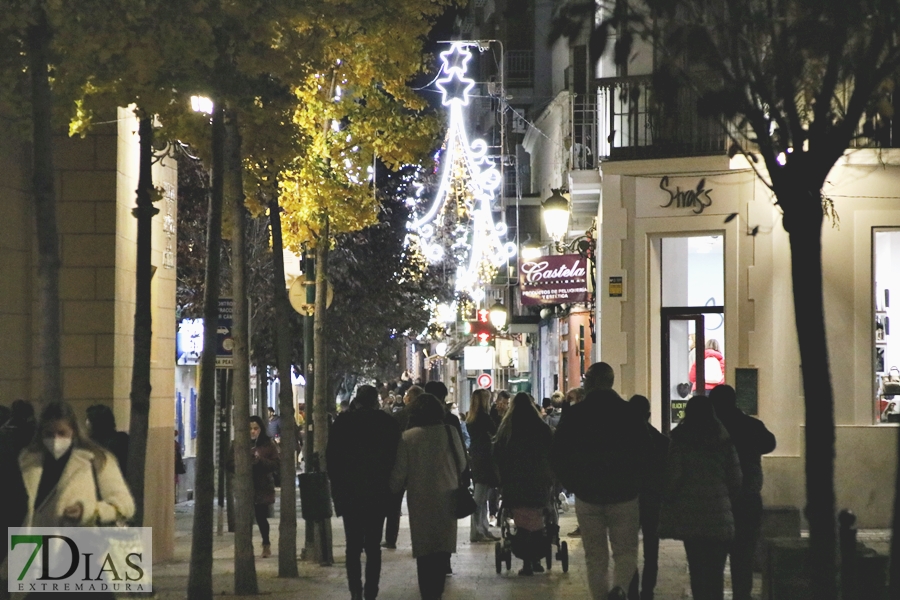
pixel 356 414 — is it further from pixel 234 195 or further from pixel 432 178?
pixel 432 178

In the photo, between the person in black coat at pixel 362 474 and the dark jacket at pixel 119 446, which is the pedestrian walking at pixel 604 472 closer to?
the person in black coat at pixel 362 474

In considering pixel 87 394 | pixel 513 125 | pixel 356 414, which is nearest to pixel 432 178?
pixel 513 125

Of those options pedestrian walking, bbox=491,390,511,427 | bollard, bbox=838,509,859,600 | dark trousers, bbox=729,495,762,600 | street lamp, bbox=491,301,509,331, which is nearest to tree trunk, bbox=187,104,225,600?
dark trousers, bbox=729,495,762,600

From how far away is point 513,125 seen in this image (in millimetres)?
46656

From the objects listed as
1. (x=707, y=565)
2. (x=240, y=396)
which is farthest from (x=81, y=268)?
(x=707, y=565)

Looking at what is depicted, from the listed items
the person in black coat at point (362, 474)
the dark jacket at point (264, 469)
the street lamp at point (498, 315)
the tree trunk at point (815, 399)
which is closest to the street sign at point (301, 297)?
the dark jacket at point (264, 469)

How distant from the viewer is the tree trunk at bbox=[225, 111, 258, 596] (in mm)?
13102

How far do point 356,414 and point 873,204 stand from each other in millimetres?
9405

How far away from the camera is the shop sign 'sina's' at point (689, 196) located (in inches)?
731

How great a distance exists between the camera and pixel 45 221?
9.42 m

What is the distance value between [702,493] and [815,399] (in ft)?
6.58

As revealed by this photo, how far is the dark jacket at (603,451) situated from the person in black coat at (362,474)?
1863 millimetres

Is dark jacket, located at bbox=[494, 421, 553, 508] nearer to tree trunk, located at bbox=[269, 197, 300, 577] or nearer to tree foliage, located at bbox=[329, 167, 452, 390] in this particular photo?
tree trunk, located at bbox=[269, 197, 300, 577]

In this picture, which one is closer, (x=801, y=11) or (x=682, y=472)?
(x=801, y=11)
